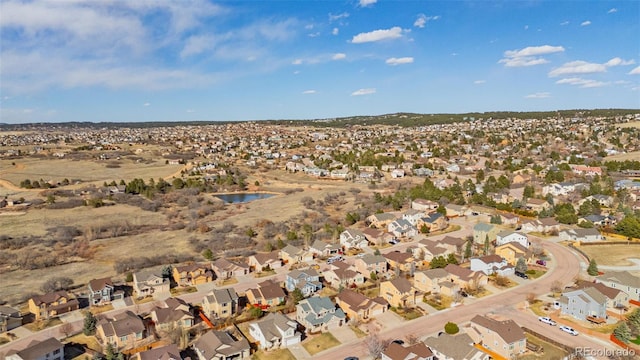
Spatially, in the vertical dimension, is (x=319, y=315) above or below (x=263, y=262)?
below

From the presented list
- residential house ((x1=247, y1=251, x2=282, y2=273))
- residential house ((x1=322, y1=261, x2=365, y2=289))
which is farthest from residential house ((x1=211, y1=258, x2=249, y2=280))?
residential house ((x1=322, y1=261, x2=365, y2=289))

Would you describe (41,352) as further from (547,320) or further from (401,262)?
(547,320)

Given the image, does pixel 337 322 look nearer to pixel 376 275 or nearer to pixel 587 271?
pixel 376 275

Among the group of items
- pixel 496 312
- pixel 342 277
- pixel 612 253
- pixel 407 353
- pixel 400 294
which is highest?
pixel 400 294

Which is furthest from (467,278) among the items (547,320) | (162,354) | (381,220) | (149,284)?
(149,284)

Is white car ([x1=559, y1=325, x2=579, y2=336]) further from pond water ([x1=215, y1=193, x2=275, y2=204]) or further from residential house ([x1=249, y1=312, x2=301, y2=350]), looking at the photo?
pond water ([x1=215, y1=193, x2=275, y2=204])

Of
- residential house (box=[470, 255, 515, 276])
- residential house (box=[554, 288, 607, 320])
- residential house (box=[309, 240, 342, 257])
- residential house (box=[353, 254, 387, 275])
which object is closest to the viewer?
residential house (box=[554, 288, 607, 320])

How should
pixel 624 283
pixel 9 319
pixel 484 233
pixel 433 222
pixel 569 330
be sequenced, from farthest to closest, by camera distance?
pixel 433 222 → pixel 484 233 → pixel 624 283 → pixel 9 319 → pixel 569 330
